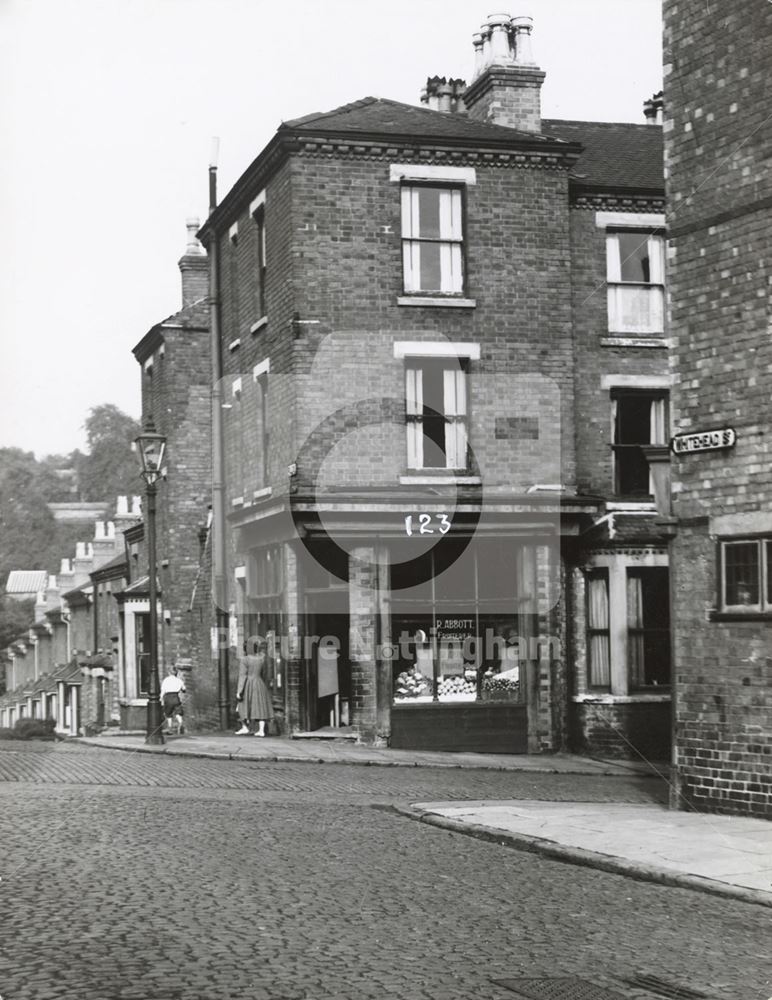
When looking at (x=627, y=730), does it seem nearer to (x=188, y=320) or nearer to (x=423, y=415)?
(x=423, y=415)

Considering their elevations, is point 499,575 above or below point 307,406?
below

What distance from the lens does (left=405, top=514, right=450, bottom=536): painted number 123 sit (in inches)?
878

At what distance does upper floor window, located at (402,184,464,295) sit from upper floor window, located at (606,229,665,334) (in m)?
2.71

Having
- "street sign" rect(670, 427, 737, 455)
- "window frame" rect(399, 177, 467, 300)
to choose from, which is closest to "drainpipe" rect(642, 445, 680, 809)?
"street sign" rect(670, 427, 737, 455)

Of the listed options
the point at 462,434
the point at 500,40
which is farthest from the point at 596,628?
the point at 500,40

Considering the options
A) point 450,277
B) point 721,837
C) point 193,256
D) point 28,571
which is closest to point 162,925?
point 721,837

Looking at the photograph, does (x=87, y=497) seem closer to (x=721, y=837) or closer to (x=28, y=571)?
(x=28, y=571)

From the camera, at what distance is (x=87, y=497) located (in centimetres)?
7950

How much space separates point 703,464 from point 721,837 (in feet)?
12.5

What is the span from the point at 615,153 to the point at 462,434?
6733 mm

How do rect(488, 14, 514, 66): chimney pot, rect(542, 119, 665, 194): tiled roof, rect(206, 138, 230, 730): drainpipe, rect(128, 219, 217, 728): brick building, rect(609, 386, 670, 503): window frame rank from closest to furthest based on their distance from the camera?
rect(609, 386, 670, 503): window frame
rect(542, 119, 665, 194): tiled roof
rect(488, 14, 514, 66): chimney pot
rect(206, 138, 230, 730): drainpipe
rect(128, 219, 217, 728): brick building

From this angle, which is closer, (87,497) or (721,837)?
(721,837)

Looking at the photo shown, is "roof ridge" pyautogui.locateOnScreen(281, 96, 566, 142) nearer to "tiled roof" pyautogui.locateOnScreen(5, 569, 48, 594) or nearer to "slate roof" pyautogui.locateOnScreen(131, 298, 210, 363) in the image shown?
"slate roof" pyautogui.locateOnScreen(131, 298, 210, 363)

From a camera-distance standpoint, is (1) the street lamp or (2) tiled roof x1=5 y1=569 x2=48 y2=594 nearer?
(1) the street lamp
